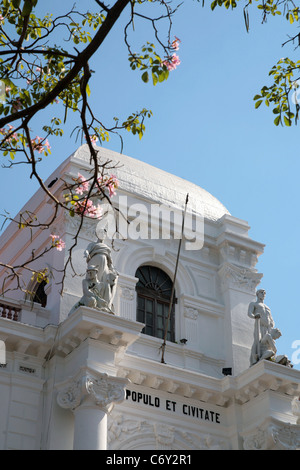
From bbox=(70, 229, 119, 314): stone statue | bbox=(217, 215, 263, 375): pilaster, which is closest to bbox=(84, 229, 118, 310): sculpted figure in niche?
bbox=(70, 229, 119, 314): stone statue

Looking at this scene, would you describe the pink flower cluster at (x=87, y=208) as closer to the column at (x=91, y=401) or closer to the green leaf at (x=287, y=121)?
the green leaf at (x=287, y=121)

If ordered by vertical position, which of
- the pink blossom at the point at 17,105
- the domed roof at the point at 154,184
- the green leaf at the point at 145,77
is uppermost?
the domed roof at the point at 154,184

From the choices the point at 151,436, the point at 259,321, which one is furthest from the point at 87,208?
the point at 259,321

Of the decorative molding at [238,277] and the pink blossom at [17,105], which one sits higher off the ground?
the decorative molding at [238,277]

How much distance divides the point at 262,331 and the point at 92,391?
5.45 meters

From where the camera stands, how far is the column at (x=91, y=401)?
15.7m

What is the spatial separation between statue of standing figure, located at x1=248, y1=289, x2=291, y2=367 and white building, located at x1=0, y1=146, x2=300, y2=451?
543mm

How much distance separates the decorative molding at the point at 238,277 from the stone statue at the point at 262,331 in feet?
5.41

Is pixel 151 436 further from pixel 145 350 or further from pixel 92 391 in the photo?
pixel 92 391

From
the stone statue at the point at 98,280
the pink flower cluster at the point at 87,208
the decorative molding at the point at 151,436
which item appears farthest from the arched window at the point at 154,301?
the pink flower cluster at the point at 87,208

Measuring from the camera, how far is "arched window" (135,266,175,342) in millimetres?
20406

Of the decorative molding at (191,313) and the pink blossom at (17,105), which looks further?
the decorative molding at (191,313)

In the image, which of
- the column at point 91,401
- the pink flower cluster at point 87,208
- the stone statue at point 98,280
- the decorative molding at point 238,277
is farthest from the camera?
the decorative molding at point 238,277
